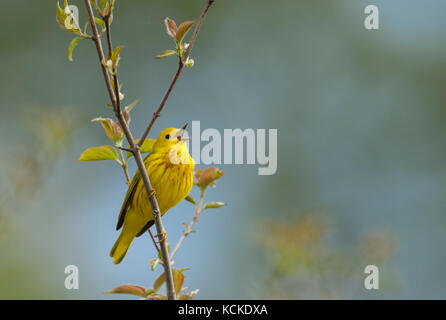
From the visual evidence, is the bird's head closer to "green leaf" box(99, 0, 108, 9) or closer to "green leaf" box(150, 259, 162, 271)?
"green leaf" box(150, 259, 162, 271)

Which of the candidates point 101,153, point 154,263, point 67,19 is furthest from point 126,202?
point 67,19

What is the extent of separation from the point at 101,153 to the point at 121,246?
1194mm

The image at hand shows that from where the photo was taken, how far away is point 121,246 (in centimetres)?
271

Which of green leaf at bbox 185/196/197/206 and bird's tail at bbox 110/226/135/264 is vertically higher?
green leaf at bbox 185/196/197/206

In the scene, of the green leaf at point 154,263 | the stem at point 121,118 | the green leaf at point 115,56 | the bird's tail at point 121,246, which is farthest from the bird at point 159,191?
the green leaf at point 115,56

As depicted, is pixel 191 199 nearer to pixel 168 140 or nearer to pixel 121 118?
pixel 121 118

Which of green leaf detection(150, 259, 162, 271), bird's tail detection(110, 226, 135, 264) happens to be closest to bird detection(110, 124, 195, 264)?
bird's tail detection(110, 226, 135, 264)

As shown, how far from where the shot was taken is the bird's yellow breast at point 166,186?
2.59 metres

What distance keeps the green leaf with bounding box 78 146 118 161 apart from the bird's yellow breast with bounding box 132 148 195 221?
35.7 inches

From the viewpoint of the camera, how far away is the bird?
2.59m

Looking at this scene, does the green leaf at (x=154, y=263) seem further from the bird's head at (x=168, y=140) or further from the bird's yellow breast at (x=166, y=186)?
the bird's head at (x=168, y=140)
